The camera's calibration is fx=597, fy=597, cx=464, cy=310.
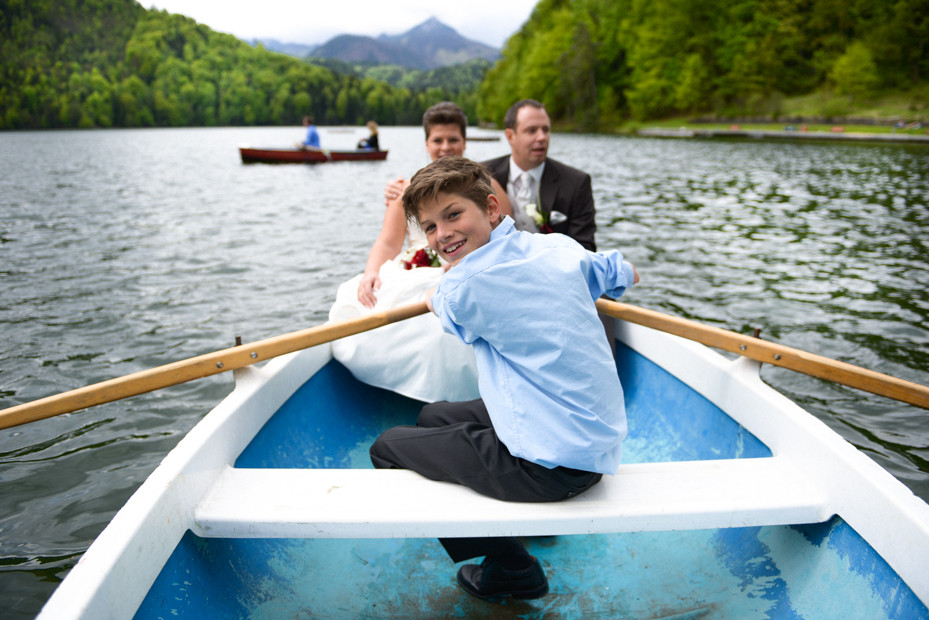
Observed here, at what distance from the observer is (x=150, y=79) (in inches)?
3782

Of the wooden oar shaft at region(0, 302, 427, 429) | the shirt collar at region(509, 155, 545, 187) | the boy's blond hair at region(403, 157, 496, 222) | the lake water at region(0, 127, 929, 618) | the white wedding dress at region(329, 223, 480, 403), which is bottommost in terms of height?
the lake water at region(0, 127, 929, 618)

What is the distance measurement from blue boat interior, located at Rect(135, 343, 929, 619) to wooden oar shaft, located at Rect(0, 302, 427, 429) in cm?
36

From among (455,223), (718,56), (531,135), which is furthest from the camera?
(718,56)

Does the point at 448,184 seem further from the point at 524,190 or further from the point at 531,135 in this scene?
the point at 524,190

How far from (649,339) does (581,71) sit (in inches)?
2592

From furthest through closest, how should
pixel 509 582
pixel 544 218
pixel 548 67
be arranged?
pixel 548 67 < pixel 544 218 < pixel 509 582

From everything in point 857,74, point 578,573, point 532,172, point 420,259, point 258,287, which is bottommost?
point 258,287

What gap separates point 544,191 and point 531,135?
38 cm

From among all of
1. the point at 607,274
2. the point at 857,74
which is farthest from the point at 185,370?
the point at 857,74

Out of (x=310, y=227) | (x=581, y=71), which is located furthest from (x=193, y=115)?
(x=310, y=227)

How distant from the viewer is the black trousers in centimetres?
175

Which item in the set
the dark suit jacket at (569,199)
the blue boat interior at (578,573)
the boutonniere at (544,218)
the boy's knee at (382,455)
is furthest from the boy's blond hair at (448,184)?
the dark suit jacket at (569,199)

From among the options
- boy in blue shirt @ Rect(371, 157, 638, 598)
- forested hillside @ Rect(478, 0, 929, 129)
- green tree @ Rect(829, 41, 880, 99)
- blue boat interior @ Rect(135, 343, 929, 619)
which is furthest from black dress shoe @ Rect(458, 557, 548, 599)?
green tree @ Rect(829, 41, 880, 99)

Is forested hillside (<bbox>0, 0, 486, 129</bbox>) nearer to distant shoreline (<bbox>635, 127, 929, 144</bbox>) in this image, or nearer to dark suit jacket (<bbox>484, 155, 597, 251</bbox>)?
distant shoreline (<bbox>635, 127, 929, 144</bbox>)
